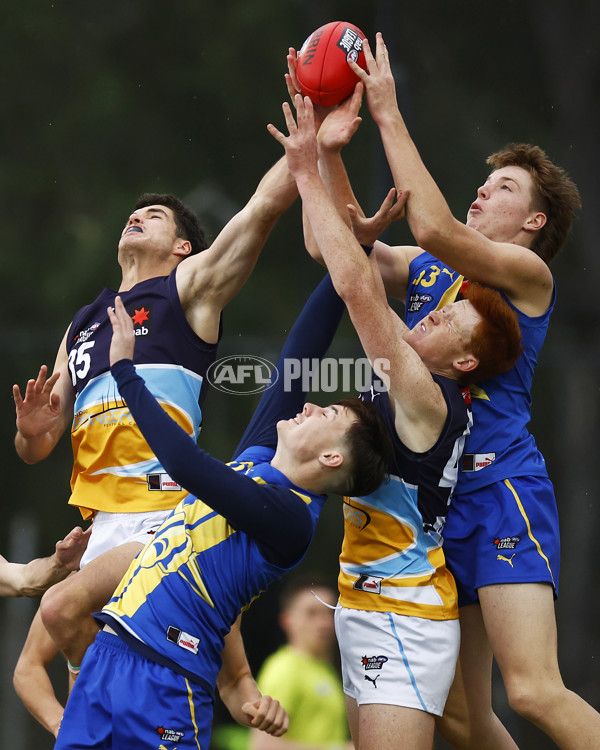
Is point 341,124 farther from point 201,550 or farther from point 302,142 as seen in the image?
point 201,550

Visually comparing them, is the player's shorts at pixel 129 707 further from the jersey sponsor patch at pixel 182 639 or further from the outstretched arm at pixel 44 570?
the outstretched arm at pixel 44 570

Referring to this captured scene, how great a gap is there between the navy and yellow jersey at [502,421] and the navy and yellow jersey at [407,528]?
159mm

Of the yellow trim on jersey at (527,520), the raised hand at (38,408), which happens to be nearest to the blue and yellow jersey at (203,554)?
the yellow trim on jersey at (527,520)

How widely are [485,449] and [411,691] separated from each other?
2.64 ft

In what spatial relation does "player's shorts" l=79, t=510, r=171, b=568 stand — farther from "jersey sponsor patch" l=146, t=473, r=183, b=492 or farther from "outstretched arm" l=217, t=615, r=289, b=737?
"outstretched arm" l=217, t=615, r=289, b=737

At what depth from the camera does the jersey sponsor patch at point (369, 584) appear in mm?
2881

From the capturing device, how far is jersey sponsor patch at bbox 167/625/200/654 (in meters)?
2.47

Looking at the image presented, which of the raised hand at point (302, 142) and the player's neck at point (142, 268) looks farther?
the player's neck at point (142, 268)

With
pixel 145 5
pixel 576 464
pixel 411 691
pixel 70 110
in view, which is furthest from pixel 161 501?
pixel 145 5

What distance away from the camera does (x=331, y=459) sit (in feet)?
8.50

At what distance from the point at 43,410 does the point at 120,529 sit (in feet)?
1.86

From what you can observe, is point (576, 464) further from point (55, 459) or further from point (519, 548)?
point (55, 459)

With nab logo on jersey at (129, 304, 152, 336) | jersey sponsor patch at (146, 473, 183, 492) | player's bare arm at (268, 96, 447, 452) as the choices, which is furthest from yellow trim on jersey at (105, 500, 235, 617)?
nab logo on jersey at (129, 304, 152, 336)

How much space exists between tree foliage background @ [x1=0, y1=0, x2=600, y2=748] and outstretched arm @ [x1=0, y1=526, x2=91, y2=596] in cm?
132
